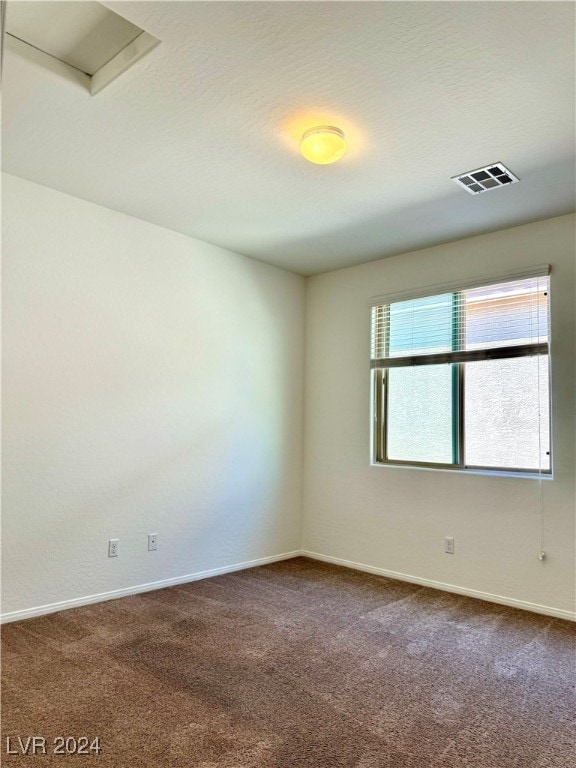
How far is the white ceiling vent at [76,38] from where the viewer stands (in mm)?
2020

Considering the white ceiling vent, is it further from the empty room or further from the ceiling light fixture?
the ceiling light fixture

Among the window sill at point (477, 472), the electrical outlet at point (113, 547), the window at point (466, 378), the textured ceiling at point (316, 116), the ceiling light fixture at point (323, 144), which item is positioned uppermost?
the textured ceiling at point (316, 116)

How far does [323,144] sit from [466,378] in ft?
7.11

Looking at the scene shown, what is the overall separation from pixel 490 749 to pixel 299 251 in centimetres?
356

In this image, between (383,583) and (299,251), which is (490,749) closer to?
(383,583)

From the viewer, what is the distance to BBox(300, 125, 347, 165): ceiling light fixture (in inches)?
98.8

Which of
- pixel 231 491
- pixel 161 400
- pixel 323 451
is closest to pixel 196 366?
pixel 161 400

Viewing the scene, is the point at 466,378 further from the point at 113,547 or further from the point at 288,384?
the point at 113,547

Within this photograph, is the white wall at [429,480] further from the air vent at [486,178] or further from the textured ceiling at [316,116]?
the air vent at [486,178]

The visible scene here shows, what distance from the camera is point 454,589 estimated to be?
381 centimetres

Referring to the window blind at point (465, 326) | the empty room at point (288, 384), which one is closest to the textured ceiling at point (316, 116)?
the empty room at point (288, 384)

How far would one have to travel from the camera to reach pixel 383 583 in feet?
13.2

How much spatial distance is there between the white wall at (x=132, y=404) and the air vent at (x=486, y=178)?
2065 millimetres

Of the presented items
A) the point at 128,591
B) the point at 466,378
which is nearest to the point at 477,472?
the point at 466,378
